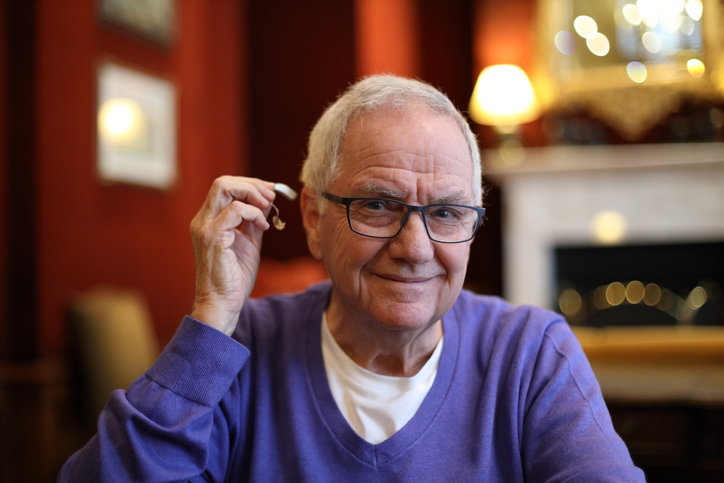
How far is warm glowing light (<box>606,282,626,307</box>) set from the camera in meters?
4.75

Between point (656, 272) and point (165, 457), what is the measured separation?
4.54 m

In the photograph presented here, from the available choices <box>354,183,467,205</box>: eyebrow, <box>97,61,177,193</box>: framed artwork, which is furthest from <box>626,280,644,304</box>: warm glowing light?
<box>354,183,467,205</box>: eyebrow

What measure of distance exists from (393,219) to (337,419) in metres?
0.34

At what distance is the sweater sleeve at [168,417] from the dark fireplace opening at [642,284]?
4.24m

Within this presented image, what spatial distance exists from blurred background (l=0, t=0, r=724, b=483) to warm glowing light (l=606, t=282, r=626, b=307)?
0.02 m

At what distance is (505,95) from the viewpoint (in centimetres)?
453

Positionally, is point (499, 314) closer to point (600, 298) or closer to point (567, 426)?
point (567, 426)

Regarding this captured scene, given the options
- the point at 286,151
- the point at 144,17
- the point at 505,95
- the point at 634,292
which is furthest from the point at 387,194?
the point at 634,292

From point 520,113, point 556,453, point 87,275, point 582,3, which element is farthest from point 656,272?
point 556,453

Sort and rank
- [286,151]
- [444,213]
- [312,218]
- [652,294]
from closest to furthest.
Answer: [444,213], [312,218], [286,151], [652,294]

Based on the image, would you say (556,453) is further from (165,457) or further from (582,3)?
(582,3)

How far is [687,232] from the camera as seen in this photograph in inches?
183

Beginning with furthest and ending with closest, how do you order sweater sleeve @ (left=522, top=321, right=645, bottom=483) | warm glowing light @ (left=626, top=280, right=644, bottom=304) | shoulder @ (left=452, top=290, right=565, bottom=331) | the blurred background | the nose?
warm glowing light @ (left=626, top=280, right=644, bottom=304), the blurred background, shoulder @ (left=452, top=290, right=565, bottom=331), the nose, sweater sleeve @ (left=522, top=321, right=645, bottom=483)

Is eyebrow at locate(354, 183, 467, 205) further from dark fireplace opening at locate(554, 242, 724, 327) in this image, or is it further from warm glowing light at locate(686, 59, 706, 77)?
warm glowing light at locate(686, 59, 706, 77)
